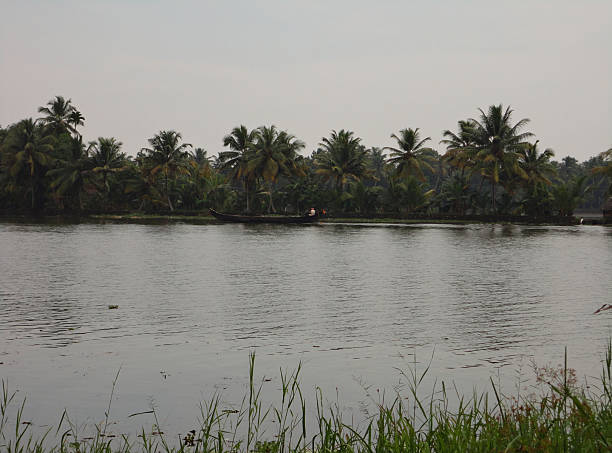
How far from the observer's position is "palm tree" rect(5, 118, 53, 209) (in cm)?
6838

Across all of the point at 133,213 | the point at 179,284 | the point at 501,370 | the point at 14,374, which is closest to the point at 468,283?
the point at 179,284

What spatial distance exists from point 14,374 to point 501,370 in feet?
20.8

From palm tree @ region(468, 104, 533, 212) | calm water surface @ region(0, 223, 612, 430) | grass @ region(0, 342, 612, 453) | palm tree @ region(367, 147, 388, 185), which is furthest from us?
palm tree @ region(367, 147, 388, 185)

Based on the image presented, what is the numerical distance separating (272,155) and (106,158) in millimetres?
18348

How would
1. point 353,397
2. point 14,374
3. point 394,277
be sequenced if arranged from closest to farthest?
point 353,397
point 14,374
point 394,277

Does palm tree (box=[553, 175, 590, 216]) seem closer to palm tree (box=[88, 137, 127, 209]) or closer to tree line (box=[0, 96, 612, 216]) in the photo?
tree line (box=[0, 96, 612, 216])

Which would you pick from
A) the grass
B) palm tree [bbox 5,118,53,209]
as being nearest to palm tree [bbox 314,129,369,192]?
palm tree [bbox 5,118,53,209]

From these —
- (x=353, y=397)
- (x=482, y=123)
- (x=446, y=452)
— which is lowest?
(x=353, y=397)

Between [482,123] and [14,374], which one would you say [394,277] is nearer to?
[14,374]

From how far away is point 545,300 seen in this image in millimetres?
15469

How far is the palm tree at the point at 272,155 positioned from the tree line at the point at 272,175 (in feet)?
0.37

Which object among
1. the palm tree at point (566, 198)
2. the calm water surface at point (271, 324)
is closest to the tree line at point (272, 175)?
the palm tree at point (566, 198)

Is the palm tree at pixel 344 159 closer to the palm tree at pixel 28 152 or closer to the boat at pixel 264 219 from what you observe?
the boat at pixel 264 219

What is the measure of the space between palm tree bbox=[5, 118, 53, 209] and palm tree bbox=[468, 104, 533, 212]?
146 ft
